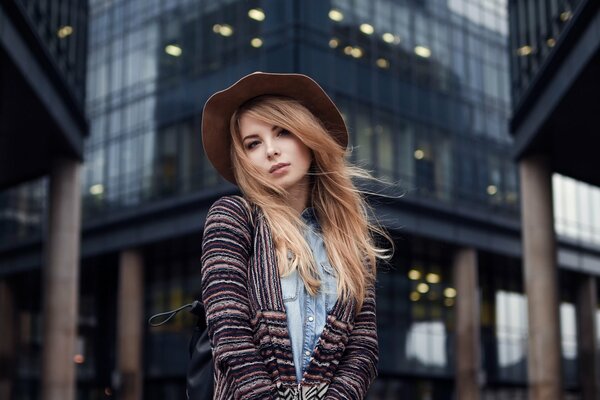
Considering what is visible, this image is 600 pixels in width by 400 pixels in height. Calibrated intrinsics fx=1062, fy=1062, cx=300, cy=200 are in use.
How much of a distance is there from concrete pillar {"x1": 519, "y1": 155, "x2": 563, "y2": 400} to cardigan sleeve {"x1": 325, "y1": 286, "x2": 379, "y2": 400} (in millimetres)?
24493

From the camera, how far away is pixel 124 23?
4231cm

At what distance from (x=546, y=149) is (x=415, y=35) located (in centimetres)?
1266

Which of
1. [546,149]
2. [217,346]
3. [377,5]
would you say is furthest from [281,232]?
[377,5]

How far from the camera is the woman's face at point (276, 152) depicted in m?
3.54

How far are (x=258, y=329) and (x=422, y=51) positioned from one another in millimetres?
36781

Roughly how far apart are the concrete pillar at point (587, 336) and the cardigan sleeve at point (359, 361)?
45294 millimetres

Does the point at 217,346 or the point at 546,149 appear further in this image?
the point at 546,149

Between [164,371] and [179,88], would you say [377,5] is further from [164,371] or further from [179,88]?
[164,371]

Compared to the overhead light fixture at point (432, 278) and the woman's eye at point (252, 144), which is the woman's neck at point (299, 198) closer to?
the woman's eye at point (252, 144)

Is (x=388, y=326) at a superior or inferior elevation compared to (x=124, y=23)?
inferior

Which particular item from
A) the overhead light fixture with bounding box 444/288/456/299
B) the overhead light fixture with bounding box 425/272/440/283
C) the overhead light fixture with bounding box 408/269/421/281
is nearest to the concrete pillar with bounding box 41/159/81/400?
the overhead light fixture with bounding box 408/269/421/281

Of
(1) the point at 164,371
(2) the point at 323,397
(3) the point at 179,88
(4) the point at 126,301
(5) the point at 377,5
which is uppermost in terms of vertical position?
(5) the point at 377,5

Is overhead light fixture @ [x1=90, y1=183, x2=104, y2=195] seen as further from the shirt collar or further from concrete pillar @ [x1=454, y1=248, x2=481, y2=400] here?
the shirt collar

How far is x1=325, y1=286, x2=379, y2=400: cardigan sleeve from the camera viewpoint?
3.23m
